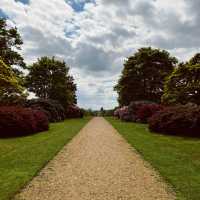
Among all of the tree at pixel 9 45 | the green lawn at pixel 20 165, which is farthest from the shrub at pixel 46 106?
the green lawn at pixel 20 165

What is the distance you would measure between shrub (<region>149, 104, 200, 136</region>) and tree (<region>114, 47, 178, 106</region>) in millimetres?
22871

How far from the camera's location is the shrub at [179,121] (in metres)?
18.3

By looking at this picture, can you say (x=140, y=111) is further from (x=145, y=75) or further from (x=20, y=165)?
(x=20, y=165)

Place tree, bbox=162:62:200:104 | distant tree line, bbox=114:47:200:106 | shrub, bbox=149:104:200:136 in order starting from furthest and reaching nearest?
distant tree line, bbox=114:47:200:106 < tree, bbox=162:62:200:104 < shrub, bbox=149:104:200:136

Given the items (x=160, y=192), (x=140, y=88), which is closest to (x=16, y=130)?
(x=160, y=192)

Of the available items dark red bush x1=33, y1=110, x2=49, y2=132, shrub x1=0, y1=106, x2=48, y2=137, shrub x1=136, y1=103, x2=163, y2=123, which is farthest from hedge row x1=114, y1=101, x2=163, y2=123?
shrub x1=0, y1=106, x2=48, y2=137

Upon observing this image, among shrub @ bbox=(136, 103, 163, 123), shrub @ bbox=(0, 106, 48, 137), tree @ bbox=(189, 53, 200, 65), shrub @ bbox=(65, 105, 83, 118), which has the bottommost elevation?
shrub @ bbox=(0, 106, 48, 137)

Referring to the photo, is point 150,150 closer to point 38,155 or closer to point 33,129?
point 38,155

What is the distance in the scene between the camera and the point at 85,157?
35.6 ft

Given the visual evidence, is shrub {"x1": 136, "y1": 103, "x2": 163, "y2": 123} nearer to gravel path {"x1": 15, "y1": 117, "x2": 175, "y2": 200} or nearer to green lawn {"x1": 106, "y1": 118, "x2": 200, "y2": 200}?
green lawn {"x1": 106, "y1": 118, "x2": 200, "y2": 200}

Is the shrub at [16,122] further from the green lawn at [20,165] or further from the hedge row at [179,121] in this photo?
the hedge row at [179,121]

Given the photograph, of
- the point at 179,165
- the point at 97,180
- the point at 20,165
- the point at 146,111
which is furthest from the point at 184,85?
the point at 97,180

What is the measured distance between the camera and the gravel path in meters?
6.46

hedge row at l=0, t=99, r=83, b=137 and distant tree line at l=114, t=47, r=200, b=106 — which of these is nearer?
hedge row at l=0, t=99, r=83, b=137
